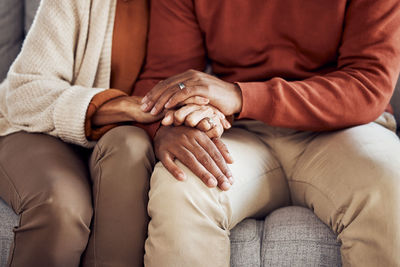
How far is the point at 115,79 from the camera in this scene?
1.26 meters

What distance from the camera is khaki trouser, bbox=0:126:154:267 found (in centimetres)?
85

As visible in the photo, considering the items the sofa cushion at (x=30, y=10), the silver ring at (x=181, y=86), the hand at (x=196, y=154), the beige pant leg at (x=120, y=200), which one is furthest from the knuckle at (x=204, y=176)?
the sofa cushion at (x=30, y=10)

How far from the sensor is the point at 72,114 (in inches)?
40.8

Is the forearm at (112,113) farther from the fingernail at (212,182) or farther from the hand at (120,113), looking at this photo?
the fingernail at (212,182)

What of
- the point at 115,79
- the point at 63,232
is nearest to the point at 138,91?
the point at 115,79

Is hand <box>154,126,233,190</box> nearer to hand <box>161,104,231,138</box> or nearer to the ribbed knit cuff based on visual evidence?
hand <box>161,104,231,138</box>

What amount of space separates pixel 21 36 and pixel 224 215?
1.14 metres

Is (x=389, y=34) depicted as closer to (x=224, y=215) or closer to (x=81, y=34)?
(x=224, y=215)

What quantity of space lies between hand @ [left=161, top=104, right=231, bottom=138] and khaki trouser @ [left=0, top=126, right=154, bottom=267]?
0.30ft

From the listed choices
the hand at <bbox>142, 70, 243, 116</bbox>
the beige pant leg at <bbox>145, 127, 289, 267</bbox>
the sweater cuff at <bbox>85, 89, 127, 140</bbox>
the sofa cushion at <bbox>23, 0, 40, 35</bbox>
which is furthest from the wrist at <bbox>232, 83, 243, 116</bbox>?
the sofa cushion at <bbox>23, 0, 40, 35</bbox>

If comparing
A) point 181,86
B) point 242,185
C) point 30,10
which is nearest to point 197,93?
point 181,86

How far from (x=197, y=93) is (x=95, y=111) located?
297 millimetres

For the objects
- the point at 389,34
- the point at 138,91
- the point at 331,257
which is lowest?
the point at 331,257

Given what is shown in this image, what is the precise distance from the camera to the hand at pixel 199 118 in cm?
99
